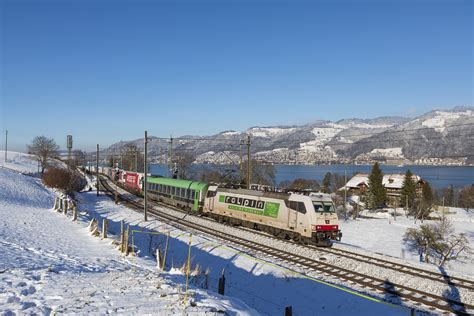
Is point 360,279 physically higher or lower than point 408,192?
higher

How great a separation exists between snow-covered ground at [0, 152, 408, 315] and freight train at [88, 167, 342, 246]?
4615mm

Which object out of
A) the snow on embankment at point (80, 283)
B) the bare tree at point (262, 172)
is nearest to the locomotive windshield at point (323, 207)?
the snow on embankment at point (80, 283)

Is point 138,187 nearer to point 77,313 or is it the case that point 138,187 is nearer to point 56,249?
point 56,249

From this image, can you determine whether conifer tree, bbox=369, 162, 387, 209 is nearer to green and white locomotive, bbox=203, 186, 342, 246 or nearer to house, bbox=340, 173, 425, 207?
house, bbox=340, 173, 425, 207

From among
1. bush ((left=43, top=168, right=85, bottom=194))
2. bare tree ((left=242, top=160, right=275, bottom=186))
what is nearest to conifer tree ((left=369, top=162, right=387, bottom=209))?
bare tree ((left=242, top=160, right=275, bottom=186))

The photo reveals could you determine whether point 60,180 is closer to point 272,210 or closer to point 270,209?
point 270,209

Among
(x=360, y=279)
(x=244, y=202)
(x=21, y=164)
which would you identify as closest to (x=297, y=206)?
(x=244, y=202)

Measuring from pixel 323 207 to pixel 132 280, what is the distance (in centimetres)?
1426

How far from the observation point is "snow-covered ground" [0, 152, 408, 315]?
8.66m

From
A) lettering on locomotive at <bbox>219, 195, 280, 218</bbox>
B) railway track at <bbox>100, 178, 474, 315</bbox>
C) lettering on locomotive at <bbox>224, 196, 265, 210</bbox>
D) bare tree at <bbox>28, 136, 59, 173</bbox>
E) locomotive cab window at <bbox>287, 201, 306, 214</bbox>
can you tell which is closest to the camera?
railway track at <bbox>100, 178, 474, 315</bbox>

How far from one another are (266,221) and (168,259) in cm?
897

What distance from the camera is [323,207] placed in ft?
74.0

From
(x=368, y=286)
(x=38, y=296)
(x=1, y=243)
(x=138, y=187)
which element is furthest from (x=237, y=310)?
(x=138, y=187)

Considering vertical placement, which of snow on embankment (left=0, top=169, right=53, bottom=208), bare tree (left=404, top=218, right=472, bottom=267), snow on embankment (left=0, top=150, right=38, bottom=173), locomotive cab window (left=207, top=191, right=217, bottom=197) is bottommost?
bare tree (left=404, top=218, right=472, bottom=267)
